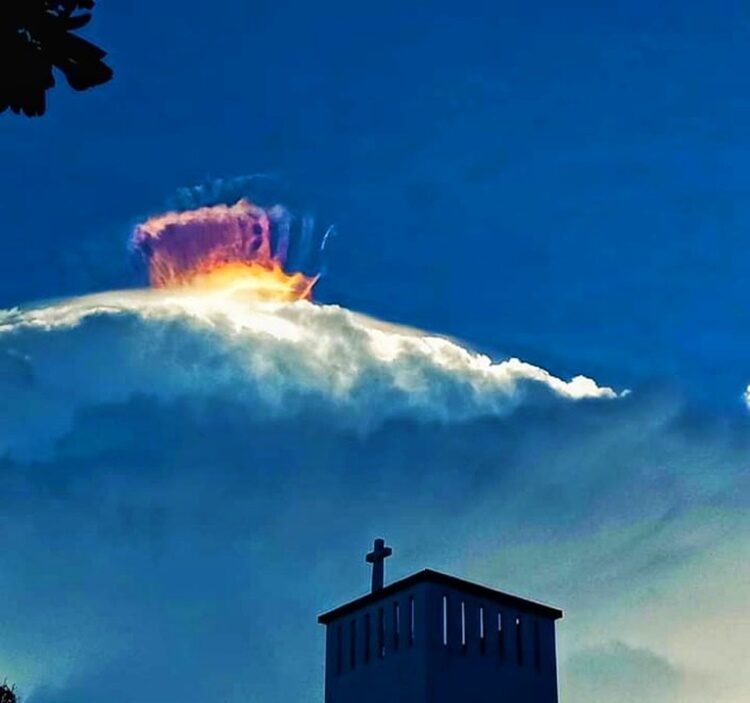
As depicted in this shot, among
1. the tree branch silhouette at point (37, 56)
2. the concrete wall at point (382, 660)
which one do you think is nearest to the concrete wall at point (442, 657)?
Result: the concrete wall at point (382, 660)

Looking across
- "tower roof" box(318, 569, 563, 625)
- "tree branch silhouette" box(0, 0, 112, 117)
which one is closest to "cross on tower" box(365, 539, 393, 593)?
"tower roof" box(318, 569, 563, 625)

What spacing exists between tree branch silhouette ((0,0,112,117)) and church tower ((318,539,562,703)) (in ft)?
94.7

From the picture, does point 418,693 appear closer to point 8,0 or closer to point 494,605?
point 494,605

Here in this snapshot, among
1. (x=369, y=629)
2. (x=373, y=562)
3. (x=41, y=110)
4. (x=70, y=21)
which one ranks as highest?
(x=373, y=562)

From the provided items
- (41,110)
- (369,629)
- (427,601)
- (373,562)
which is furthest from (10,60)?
(373,562)

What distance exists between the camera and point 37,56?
8.56 meters

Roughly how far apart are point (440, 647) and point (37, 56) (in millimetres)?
29578

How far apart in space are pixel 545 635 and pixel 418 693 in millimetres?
5517

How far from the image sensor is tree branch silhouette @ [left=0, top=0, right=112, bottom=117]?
27.9ft

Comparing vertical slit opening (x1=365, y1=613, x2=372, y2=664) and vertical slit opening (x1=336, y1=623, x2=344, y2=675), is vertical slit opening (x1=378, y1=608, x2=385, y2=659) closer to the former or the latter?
vertical slit opening (x1=365, y1=613, x2=372, y2=664)

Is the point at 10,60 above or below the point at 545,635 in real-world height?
below

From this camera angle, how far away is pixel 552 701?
37906 millimetres

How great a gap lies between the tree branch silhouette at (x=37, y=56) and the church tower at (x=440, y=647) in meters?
28.9

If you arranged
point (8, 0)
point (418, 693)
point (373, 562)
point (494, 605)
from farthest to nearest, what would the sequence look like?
1. point (373, 562)
2. point (494, 605)
3. point (418, 693)
4. point (8, 0)
